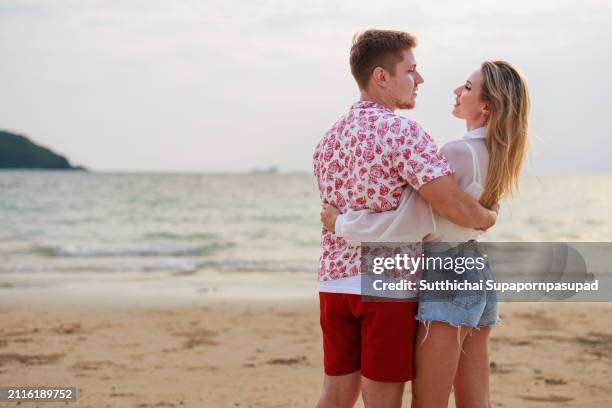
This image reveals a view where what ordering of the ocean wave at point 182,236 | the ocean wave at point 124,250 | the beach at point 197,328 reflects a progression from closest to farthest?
the beach at point 197,328
the ocean wave at point 124,250
the ocean wave at point 182,236

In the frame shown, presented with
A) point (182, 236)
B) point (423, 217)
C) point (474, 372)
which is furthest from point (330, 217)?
point (182, 236)

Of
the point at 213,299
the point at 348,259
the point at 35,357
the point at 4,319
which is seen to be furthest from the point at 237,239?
the point at 348,259

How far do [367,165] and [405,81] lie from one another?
1.29 feet

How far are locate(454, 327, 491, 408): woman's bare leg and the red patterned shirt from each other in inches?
23.2

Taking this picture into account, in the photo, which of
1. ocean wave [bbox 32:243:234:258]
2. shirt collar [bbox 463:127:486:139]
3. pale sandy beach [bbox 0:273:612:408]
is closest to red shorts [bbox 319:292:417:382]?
shirt collar [bbox 463:127:486:139]

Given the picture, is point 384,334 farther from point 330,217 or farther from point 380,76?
point 380,76

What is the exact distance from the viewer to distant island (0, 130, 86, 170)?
6956cm

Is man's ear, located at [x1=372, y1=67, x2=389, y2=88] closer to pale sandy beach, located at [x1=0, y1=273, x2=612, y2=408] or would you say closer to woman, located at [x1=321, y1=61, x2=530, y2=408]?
woman, located at [x1=321, y1=61, x2=530, y2=408]

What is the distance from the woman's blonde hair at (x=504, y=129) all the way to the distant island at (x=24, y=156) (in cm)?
6817

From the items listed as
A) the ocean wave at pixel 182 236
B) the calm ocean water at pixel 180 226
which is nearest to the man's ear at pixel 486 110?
the calm ocean water at pixel 180 226

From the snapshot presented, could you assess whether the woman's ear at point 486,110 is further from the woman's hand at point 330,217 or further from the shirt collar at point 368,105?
the woman's hand at point 330,217

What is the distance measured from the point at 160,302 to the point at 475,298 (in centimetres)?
789

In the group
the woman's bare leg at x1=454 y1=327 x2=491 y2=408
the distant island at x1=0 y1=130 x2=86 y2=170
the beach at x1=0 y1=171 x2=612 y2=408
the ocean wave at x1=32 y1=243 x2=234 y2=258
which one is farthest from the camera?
the distant island at x1=0 y1=130 x2=86 y2=170

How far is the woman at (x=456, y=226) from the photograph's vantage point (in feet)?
9.04
